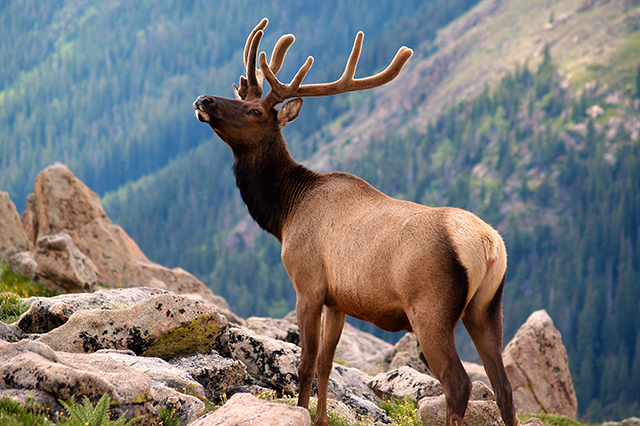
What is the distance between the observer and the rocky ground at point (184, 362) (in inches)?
261

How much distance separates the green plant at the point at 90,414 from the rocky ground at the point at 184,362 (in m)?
0.42

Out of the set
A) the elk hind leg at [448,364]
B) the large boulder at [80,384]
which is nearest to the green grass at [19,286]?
the large boulder at [80,384]

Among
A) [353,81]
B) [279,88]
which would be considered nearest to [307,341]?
[279,88]

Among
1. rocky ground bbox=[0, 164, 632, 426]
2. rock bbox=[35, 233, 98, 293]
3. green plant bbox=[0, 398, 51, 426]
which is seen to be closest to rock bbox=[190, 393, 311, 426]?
rocky ground bbox=[0, 164, 632, 426]

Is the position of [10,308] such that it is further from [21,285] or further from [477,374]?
[477,374]

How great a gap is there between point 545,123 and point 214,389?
644 ft

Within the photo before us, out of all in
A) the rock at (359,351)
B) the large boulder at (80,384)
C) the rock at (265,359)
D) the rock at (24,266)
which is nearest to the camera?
the large boulder at (80,384)

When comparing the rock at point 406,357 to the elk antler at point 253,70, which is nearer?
the elk antler at point 253,70

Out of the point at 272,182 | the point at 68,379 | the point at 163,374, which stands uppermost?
the point at 272,182

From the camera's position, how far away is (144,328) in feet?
30.6

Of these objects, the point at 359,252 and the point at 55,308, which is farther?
the point at 55,308

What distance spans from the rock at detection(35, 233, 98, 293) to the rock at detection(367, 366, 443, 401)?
8475 mm

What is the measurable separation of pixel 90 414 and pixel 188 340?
351cm

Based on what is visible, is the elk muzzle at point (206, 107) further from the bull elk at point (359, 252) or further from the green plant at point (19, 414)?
the green plant at point (19, 414)
